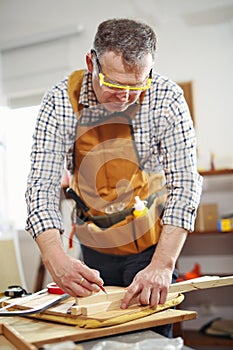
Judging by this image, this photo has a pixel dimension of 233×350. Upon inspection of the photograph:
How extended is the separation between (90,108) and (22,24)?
2664 millimetres

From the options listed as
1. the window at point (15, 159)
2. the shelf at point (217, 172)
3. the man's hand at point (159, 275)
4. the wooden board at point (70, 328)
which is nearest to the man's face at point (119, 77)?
the man's hand at point (159, 275)

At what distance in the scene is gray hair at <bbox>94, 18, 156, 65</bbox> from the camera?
1.32 meters

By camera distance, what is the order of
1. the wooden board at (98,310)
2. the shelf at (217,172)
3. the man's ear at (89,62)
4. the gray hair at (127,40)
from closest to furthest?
the wooden board at (98,310), the gray hair at (127,40), the man's ear at (89,62), the shelf at (217,172)

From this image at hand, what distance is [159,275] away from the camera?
1.23 m

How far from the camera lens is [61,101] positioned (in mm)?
1504

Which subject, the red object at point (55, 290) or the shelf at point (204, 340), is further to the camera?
the shelf at point (204, 340)

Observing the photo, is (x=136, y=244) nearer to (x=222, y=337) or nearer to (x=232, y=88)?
(x=222, y=337)

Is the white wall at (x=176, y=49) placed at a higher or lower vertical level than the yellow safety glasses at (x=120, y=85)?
higher

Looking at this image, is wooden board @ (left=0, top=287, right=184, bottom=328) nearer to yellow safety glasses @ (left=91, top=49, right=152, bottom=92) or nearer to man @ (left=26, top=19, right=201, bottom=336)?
man @ (left=26, top=19, right=201, bottom=336)

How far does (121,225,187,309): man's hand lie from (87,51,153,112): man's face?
1.21 feet

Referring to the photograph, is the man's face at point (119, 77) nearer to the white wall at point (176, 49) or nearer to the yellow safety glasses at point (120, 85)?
the yellow safety glasses at point (120, 85)

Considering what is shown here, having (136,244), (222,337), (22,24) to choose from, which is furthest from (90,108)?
(22,24)

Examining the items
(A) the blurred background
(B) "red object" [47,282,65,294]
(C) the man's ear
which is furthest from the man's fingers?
(A) the blurred background

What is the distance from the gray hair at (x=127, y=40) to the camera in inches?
52.1
